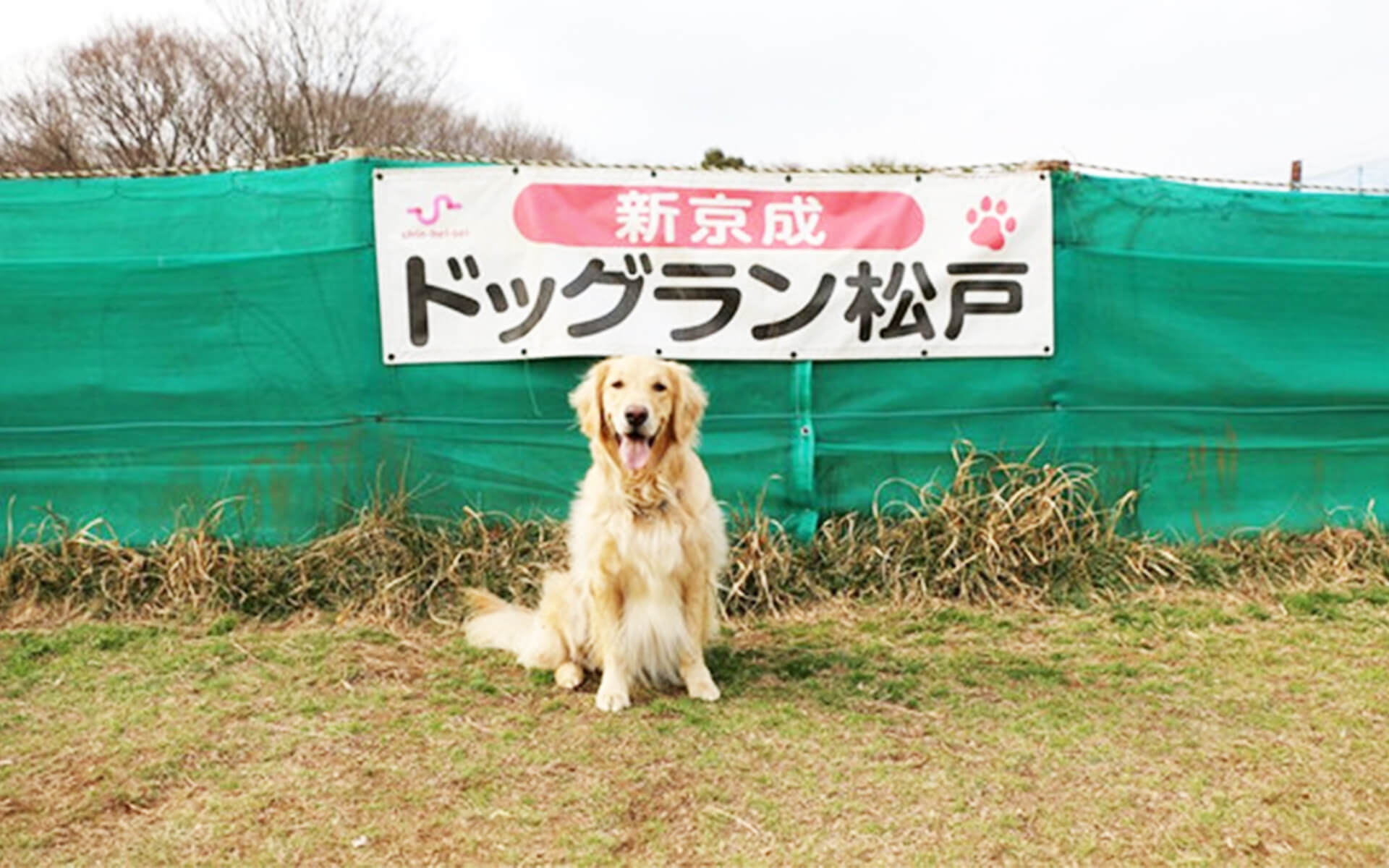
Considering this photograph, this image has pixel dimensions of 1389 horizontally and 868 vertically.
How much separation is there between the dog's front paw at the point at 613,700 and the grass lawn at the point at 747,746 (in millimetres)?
47

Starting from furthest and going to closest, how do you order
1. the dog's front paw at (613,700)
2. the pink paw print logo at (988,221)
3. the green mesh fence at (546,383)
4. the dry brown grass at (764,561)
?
the pink paw print logo at (988,221) → the green mesh fence at (546,383) → the dry brown grass at (764,561) → the dog's front paw at (613,700)

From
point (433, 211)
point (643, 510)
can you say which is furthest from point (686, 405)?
point (433, 211)

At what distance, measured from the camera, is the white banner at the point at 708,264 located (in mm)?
4176

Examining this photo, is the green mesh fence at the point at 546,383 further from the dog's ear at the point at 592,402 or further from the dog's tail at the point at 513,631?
the dog's ear at the point at 592,402

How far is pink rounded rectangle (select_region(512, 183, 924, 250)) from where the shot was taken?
165 inches

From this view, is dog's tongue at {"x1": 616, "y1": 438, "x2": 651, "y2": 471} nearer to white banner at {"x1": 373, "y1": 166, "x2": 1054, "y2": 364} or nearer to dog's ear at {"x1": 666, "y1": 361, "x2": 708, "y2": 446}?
dog's ear at {"x1": 666, "y1": 361, "x2": 708, "y2": 446}

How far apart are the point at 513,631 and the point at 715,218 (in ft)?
6.63

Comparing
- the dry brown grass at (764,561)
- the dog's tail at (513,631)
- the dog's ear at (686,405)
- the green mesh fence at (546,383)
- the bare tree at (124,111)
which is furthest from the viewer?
the bare tree at (124,111)

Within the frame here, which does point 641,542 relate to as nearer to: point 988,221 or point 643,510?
point 643,510

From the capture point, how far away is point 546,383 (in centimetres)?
427

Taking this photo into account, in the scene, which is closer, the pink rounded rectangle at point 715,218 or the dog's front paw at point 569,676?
the dog's front paw at point 569,676

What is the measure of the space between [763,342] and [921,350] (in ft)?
2.46

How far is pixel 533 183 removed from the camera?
4.18m

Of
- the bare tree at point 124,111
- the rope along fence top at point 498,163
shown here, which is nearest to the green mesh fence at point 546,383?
the rope along fence top at point 498,163
